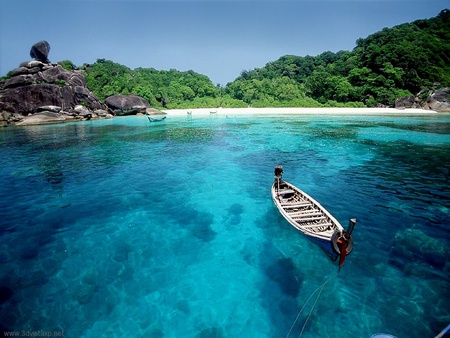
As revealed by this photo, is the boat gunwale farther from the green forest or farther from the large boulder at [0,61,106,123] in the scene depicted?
the green forest

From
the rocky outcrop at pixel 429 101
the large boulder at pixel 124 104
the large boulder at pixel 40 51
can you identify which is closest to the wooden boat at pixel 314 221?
the rocky outcrop at pixel 429 101

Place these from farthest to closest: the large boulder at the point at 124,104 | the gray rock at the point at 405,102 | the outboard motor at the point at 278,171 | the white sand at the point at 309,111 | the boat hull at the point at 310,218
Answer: the large boulder at the point at 124,104, the gray rock at the point at 405,102, the white sand at the point at 309,111, the outboard motor at the point at 278,171, the boat hull at the point at 310,218

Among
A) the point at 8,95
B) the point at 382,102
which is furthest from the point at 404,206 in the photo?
the point at 8,95

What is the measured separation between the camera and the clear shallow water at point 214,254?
689 centimetres

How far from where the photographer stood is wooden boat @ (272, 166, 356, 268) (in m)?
6.94

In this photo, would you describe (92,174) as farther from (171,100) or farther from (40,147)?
(171,100)

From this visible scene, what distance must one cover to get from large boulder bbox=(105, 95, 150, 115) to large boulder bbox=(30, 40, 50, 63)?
19.0m

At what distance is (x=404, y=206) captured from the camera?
42.1ft

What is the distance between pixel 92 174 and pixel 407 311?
20.9 metres

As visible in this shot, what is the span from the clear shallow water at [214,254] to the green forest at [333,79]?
213 feet

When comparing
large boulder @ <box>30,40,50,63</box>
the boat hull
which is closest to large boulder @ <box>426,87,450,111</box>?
the boat hull

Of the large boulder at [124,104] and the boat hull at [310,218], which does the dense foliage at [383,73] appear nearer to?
the large boulder at [124,104]

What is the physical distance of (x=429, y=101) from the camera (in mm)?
64938

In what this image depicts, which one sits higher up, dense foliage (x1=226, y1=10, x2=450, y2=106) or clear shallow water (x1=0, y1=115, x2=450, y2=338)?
dense foliage (x1=226, y1=10, x2=450, y2=106)
